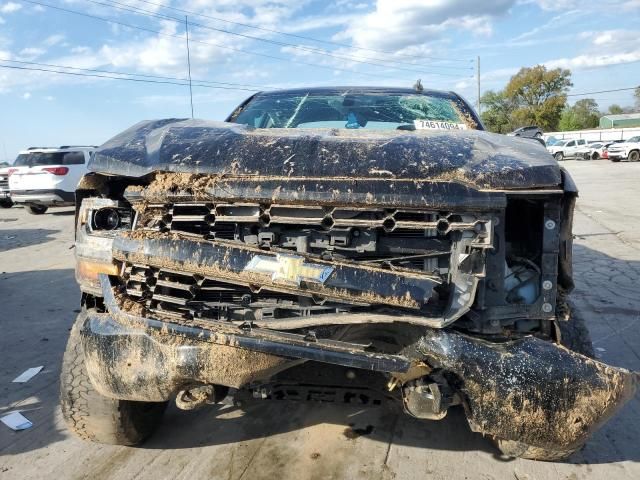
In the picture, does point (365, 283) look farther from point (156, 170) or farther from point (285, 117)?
point (285, 117)

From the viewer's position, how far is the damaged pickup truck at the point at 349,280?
215cm

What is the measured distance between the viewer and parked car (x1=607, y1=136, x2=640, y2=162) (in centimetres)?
3222

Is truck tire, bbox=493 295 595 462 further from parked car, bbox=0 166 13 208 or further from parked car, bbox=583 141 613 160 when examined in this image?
parked car, bbox=583 141 613 160

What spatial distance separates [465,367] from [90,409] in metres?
1.81

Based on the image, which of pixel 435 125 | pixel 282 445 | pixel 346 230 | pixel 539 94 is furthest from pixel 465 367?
pixel 539 94

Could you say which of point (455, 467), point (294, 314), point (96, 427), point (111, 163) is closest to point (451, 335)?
point (294, 314)

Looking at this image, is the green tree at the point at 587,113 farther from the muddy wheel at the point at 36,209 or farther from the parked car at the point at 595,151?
the muddy wheel at the point at 36,209

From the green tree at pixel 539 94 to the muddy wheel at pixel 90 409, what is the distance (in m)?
66.5

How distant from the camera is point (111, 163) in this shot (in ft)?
8.07

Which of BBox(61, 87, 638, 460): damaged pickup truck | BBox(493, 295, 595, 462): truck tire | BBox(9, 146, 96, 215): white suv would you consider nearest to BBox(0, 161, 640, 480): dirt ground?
BBox(493, 295, 595, 462): truck tire

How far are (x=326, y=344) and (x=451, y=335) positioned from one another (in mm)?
485

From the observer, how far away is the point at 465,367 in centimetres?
215

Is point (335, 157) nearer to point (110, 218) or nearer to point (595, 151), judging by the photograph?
point (110, 218)

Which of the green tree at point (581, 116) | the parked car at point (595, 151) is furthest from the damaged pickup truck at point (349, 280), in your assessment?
the green tree at point (581, 116)
